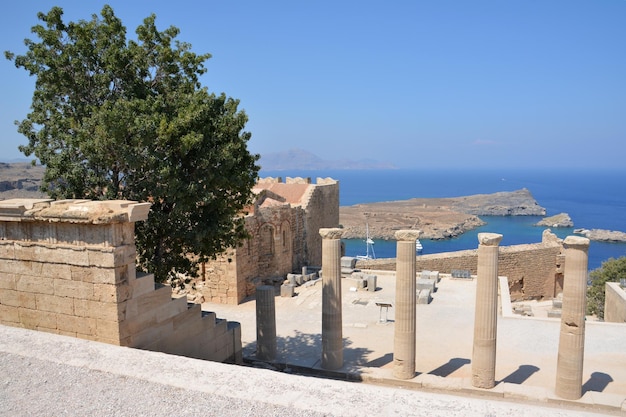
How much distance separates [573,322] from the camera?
973cm

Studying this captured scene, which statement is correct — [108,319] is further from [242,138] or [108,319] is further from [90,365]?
[242,138]

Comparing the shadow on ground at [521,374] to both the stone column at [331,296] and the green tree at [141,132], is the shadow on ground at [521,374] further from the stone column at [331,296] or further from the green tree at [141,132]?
the green tree at [141,132]

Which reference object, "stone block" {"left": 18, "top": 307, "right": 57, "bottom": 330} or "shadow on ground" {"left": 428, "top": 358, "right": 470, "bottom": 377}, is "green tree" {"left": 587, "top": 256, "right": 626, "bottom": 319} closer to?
"shadow on ground" {"left": 428, "top": 358, "right": 470, "bottom": 377}

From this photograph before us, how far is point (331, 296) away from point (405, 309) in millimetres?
1753

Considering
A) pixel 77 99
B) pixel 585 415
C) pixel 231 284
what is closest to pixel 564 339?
pixel 585 415

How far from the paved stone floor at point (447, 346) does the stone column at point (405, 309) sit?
1.22 ft

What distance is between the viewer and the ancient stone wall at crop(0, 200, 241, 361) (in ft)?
25.2

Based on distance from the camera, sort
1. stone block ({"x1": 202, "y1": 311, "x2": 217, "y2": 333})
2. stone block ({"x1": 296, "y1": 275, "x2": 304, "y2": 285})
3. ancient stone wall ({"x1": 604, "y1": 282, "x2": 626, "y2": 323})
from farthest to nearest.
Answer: stone block ({"x1": 296, "y1": 275, "x2": 304, "y2": 285}), ancient stone wall ({"x1": 604, "y1": 282, "x2": 626, "y2": 323}), stone block ({"x1": 202, "y1": 311, "x2": 217, "y2": 333})

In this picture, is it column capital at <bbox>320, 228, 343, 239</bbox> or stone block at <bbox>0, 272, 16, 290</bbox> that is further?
column capital at <bbox>320, 228, 343, 239</bbox>

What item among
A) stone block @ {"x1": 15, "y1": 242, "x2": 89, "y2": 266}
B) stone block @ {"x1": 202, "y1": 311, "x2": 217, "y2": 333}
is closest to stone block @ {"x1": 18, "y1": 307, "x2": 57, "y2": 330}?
stone block @ {"x1": 15, "y1": 242, "x2": 89, "y2": 266}

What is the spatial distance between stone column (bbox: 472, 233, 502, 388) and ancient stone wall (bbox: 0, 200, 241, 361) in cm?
640

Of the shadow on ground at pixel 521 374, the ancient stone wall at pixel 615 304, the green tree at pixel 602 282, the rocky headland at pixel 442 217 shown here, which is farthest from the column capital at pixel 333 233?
the rocky headland at pixel 442 217

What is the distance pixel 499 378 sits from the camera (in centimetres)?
1144

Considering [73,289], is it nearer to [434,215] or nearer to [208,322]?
[208,322]
